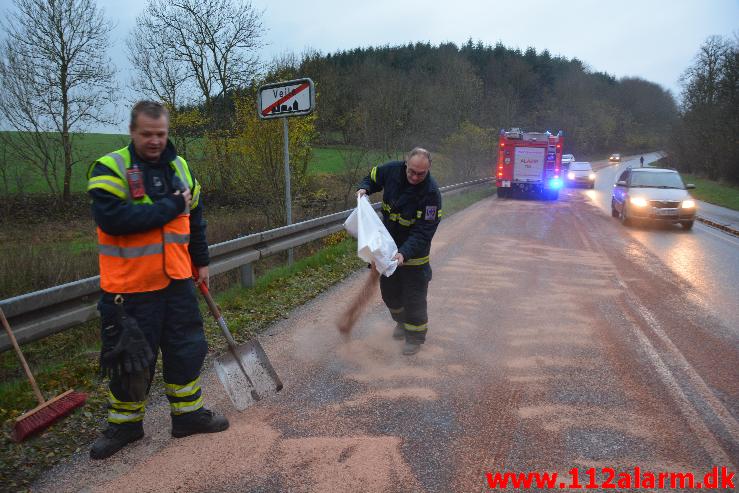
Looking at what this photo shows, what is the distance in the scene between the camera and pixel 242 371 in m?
3.51

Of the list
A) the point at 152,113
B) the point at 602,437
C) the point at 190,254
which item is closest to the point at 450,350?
the point at 602,437

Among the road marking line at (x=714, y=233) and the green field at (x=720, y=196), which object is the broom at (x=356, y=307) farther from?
the green field at (x=720, y=196)

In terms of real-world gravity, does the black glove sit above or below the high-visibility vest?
below

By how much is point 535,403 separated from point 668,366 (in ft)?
4.93

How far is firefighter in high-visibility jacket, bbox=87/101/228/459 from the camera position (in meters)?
2.75

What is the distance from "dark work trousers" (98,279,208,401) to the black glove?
0.05m

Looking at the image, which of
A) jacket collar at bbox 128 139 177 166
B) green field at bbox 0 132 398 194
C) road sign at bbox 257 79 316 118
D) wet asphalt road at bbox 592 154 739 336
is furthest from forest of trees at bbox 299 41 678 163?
jacket collar at bbox 128 139 177 166

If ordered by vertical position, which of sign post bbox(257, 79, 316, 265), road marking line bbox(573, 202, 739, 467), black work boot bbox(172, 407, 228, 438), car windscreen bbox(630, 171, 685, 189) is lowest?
road marking line bbox(573, 202, 739, 467)

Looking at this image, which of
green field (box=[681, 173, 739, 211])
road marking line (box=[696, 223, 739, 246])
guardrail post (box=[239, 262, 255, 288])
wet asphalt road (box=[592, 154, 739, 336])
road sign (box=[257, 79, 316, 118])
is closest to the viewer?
wet asphalt road (box=[592, 154, 739, 336])

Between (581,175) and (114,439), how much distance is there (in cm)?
3102

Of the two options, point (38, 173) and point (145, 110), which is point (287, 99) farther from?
point (38, 173)

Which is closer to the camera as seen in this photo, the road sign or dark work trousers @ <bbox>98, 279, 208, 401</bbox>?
dark work trousers @ <bbox>98, 279, 208, 401</bbox>

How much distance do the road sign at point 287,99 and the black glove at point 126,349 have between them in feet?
16.1

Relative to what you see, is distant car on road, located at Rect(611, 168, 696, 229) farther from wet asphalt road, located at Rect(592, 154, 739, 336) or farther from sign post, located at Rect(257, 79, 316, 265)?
sign post, located at Rect(257, 79, 316, 265)
